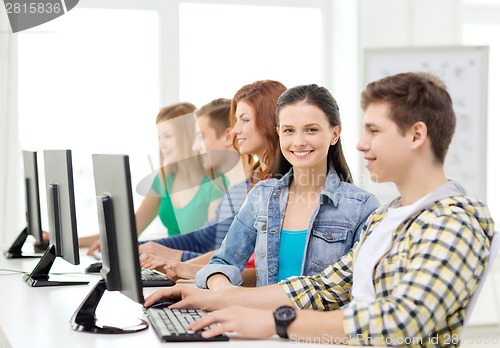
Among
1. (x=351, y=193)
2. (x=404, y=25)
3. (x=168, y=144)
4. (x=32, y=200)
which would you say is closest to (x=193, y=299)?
Result: (x=351, y=193)

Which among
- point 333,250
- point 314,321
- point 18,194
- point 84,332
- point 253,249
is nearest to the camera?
point 314,321

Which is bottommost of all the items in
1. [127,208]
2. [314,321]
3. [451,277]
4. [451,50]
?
[314,321]

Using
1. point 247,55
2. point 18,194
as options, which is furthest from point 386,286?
point 247,55

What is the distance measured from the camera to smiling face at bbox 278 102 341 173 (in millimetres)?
2225

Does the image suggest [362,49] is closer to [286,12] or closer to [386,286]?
[286,12]

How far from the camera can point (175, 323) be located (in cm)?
174

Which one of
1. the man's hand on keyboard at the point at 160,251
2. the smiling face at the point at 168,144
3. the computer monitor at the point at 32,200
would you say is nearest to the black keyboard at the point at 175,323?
the man's hand on keyboard at the point at 160,251

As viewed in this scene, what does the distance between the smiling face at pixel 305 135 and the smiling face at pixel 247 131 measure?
42cm

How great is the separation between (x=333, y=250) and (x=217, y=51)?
2941 millimetres

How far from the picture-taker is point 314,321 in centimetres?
157

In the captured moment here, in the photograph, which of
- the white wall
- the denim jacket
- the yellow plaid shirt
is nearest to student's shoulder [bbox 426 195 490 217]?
the yellow plaid shirt

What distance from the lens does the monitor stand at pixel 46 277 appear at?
8.15ft

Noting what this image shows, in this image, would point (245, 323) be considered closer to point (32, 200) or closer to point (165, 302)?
point (165, 302)

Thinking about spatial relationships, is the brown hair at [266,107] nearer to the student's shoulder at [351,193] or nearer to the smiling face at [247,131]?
the smiling face at [247,131]
